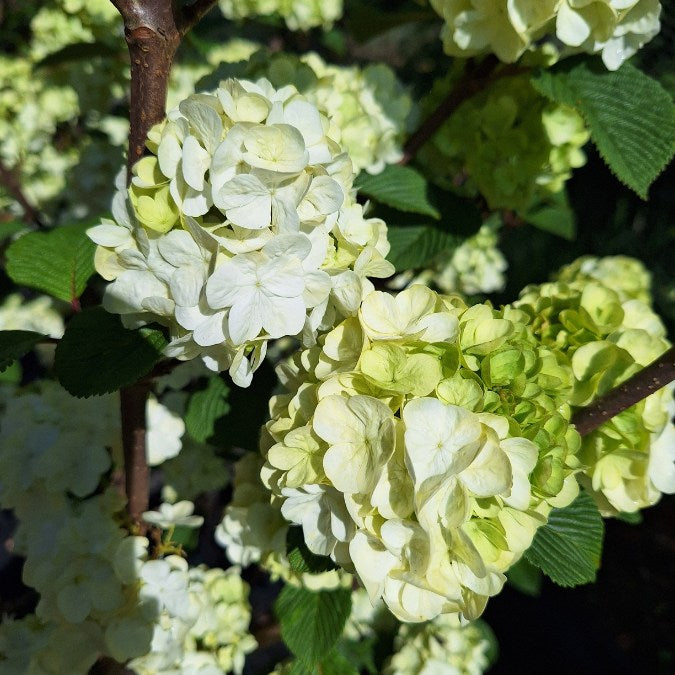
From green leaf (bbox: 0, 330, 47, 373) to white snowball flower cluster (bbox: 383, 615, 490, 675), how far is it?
0.68 meters

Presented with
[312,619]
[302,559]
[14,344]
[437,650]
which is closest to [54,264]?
[14,344]

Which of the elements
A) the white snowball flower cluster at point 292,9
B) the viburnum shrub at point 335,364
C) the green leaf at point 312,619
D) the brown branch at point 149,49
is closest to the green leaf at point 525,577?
the viburnum shrub at point 335,364

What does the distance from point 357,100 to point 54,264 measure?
1.26 feet

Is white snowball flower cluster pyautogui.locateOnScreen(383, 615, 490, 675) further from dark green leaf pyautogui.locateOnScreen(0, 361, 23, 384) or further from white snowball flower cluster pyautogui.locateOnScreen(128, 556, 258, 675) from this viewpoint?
dark green leaf pyautogui.locateOnScreen(0, 361, 23, 384)

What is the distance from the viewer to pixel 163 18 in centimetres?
44

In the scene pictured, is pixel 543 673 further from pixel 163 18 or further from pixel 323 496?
pixel 163 18

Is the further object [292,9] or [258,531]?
[292,9]

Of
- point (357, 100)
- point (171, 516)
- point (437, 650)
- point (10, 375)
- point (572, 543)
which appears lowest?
point (10, 375)

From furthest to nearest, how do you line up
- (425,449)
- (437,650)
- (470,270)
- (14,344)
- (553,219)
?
1. (470,270)
2. (553,219)
3. (437,650)
4. (14,344)
5. (425,449)

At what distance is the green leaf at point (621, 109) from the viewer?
2.08 ft

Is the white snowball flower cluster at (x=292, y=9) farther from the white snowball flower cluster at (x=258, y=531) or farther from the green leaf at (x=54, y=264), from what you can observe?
the white snowball flower cluster at (x=258, y=531)

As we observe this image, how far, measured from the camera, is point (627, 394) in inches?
18.8

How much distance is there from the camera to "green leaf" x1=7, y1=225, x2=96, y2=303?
1.96ft

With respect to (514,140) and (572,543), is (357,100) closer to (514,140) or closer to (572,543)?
(514,140)
